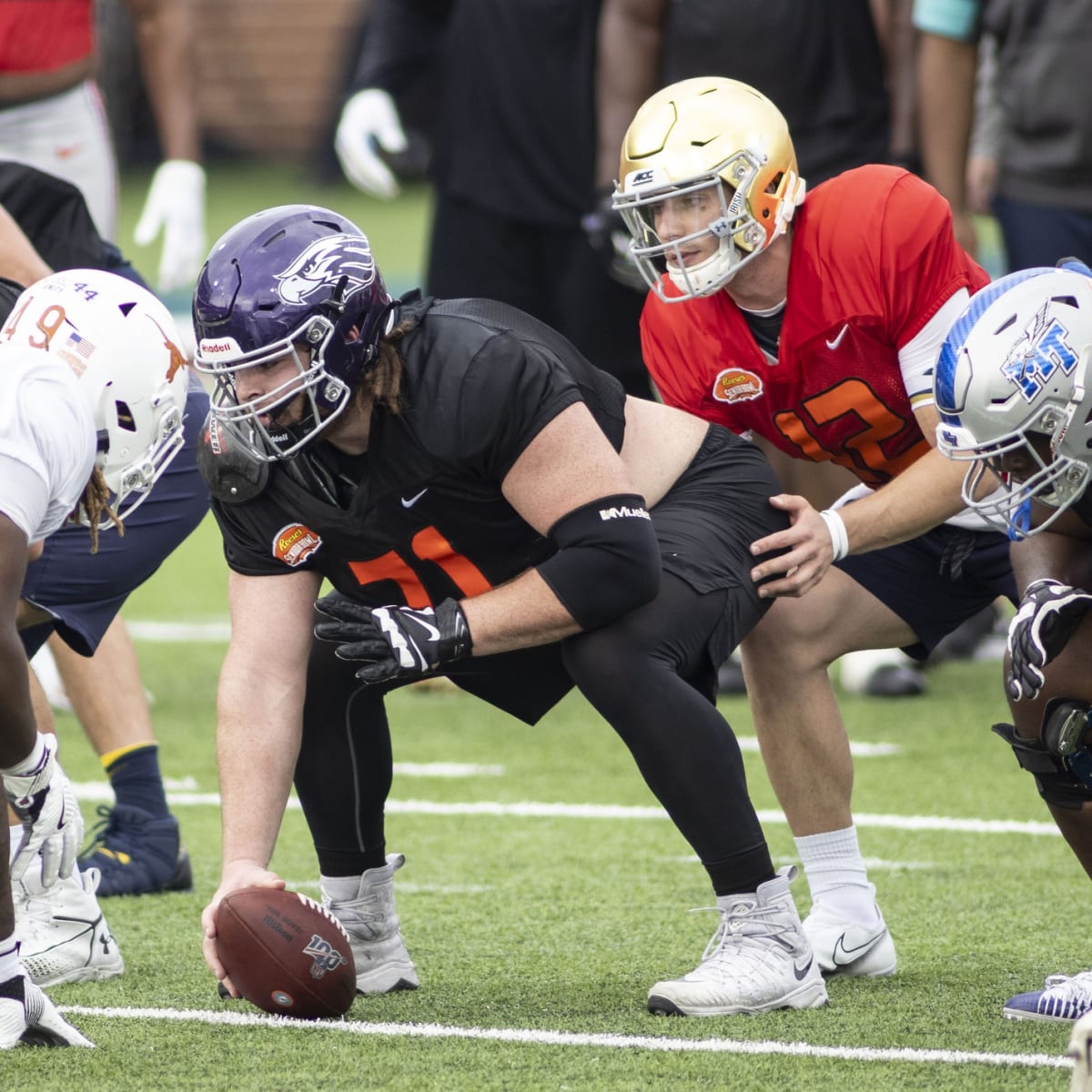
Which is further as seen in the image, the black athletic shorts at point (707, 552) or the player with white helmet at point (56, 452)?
the black athletic shorts at point (707, 552)

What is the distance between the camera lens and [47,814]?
10.8ft

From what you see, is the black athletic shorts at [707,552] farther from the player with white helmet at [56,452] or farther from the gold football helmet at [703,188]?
the player with white helmet at [56,452]

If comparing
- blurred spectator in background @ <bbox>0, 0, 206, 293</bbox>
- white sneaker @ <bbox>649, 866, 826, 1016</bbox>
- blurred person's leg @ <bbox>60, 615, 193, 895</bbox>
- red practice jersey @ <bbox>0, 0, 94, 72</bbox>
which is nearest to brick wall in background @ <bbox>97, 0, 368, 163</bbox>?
blurred spectator in background @ <bbox>0, 0, 206, 293</bbox>

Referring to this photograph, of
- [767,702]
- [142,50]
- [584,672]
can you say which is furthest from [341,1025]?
[142,50]

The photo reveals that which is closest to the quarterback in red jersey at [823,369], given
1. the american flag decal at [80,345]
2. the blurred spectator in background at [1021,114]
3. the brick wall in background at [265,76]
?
the american flag decal at [80,345]

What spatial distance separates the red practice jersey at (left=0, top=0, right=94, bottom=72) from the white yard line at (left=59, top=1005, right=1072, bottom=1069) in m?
2.92

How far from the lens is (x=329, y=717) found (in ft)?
11.3

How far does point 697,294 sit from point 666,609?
681 millimetres

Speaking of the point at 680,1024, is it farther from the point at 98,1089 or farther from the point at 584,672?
the point at 98,1089

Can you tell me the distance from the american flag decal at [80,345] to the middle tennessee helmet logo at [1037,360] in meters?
1.41

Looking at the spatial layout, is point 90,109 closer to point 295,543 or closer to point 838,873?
point 295,543

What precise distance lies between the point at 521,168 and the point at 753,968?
12.9 feet

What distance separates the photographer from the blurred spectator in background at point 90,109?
5.41 meters

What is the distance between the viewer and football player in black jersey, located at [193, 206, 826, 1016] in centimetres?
317
